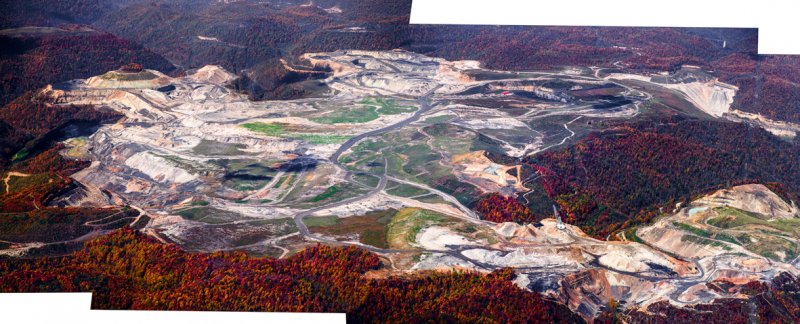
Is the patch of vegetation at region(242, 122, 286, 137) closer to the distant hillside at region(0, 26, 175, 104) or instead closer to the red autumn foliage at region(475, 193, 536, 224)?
the distant hillside at region(0, 26, 175, 104)

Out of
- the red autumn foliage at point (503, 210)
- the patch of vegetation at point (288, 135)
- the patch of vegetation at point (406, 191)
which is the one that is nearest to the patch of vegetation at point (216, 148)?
the patch of vegetation at point (288, 135)

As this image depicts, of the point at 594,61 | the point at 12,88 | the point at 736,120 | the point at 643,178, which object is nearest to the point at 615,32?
the point at 594,61

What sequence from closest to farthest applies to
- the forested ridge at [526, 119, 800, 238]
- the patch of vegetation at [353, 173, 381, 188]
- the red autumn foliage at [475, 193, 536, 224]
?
the red autumn foliage at [475, 193, 536, 224] < the forested ridge at [526, 119, 800, 238] < the patch of vegetation at [353, 173, 381, 188]

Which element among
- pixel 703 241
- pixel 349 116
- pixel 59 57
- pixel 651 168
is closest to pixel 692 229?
pixel 703 241

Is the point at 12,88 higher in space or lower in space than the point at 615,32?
lower

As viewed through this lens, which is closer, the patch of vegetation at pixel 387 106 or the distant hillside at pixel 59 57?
the patch of vegetation at pixel 387 106

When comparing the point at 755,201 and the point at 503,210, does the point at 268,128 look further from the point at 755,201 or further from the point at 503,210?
the point at 755,201

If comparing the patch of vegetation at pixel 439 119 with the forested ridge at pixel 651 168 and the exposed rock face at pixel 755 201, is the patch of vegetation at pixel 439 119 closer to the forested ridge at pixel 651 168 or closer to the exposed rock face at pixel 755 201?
the forested ridge at pixel 651 168

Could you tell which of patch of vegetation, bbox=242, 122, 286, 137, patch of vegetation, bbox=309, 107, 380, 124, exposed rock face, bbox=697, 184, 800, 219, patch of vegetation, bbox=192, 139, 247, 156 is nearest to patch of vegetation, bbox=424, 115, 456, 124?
patch of vegetation, bbox=309, 107, 380, 124

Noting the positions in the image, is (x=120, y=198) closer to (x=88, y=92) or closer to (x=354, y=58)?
(x=88, y=92)

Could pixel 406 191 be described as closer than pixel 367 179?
Yes

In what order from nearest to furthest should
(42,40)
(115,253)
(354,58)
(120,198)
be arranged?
(115,253)
(120,198)
(42,40)
(354,58)
